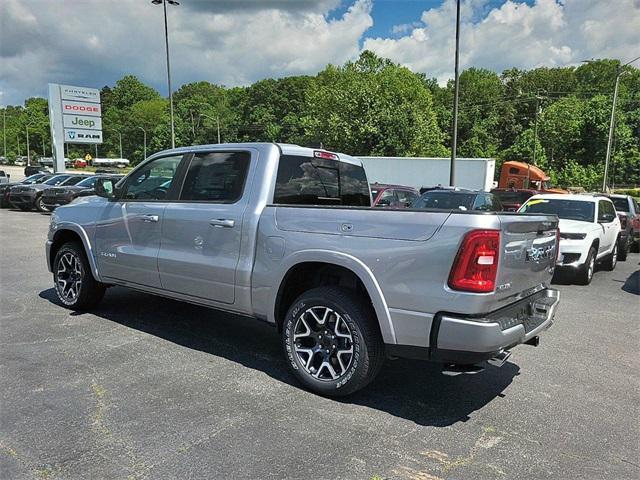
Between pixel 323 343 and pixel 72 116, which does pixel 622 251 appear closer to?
pixel 323 343

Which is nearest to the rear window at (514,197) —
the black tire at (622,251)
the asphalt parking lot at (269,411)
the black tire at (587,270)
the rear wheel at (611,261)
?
the black tire at (622,251)

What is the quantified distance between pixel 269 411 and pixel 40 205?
20517 millimetres

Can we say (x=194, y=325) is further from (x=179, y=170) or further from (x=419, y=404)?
(x=419, y=404)

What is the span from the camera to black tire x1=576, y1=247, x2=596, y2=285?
8.70m

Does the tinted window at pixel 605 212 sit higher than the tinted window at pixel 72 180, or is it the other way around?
the tinted window at pixel 72 180

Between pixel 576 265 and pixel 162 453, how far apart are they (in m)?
7.82

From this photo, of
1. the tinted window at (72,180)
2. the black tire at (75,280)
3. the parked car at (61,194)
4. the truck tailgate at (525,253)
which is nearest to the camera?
the truck tailgate at (525,253)

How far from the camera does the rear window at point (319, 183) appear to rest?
14.6 ft

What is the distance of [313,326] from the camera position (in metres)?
3.90

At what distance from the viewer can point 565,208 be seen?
9.99 m

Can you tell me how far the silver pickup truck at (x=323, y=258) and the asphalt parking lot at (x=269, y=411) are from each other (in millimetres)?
443

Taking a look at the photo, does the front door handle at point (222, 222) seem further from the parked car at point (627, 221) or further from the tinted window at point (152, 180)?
the parked car at point (627, 221)

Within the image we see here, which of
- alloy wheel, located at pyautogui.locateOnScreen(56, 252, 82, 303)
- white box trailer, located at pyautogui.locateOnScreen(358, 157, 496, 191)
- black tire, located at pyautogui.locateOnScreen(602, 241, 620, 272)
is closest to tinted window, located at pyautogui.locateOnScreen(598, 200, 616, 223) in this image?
black tire, located at pyautogui.locateOnScreen(602, 241, 620, 272)

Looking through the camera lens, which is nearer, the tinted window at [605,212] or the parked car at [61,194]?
the tinted window at [605,212]
